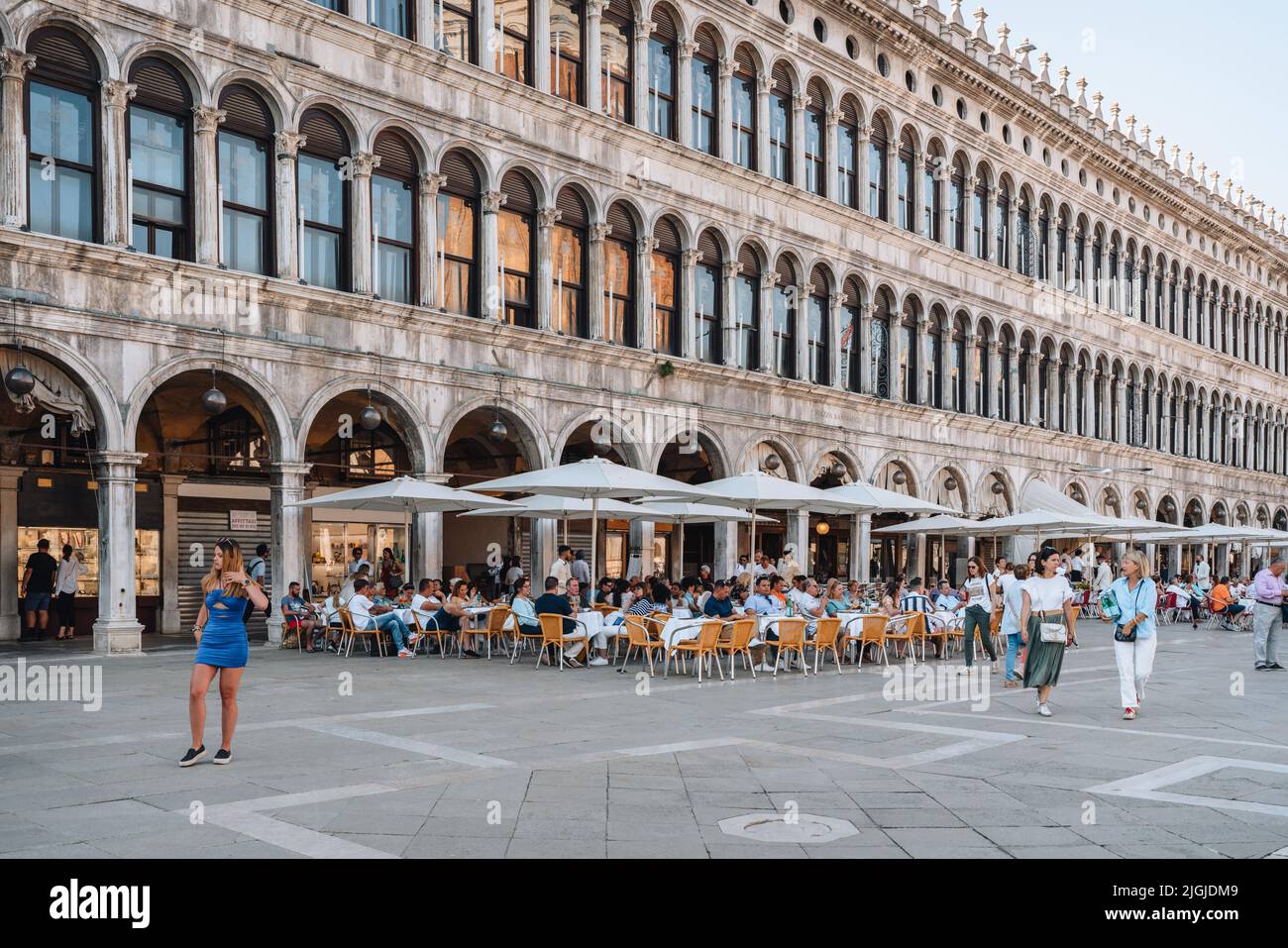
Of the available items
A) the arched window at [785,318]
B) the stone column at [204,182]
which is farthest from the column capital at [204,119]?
the arched window at [785,318]

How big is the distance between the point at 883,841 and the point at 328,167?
695 inches

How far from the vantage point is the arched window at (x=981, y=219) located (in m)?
39.6

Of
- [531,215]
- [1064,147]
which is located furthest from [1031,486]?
[531,215]

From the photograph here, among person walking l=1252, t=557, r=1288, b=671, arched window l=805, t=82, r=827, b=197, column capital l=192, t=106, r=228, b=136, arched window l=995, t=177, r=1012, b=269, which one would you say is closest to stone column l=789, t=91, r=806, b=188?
arched window l=805, t=82, r=827, b=197

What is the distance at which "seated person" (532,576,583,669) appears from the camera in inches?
691

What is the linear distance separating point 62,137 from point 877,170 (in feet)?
75.0

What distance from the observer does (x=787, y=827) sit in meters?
7.48

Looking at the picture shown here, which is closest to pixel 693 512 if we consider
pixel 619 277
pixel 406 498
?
pixel 619 277

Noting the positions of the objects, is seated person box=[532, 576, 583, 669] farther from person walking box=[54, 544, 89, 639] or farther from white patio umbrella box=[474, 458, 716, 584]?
person walking box=[54, 544, 89, 639]

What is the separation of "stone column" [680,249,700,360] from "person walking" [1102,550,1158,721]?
1633 centimetres

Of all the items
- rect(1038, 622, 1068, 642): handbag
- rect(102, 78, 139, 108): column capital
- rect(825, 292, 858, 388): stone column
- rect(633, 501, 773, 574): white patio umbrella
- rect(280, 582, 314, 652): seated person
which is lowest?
rect(280, 582, 314, 652): seated person

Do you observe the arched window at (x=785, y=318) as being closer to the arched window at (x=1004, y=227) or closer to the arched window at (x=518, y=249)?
the arched window at (x=518, y=249)

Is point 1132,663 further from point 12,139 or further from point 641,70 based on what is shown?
point 641,70

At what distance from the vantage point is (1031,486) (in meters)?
37.8
